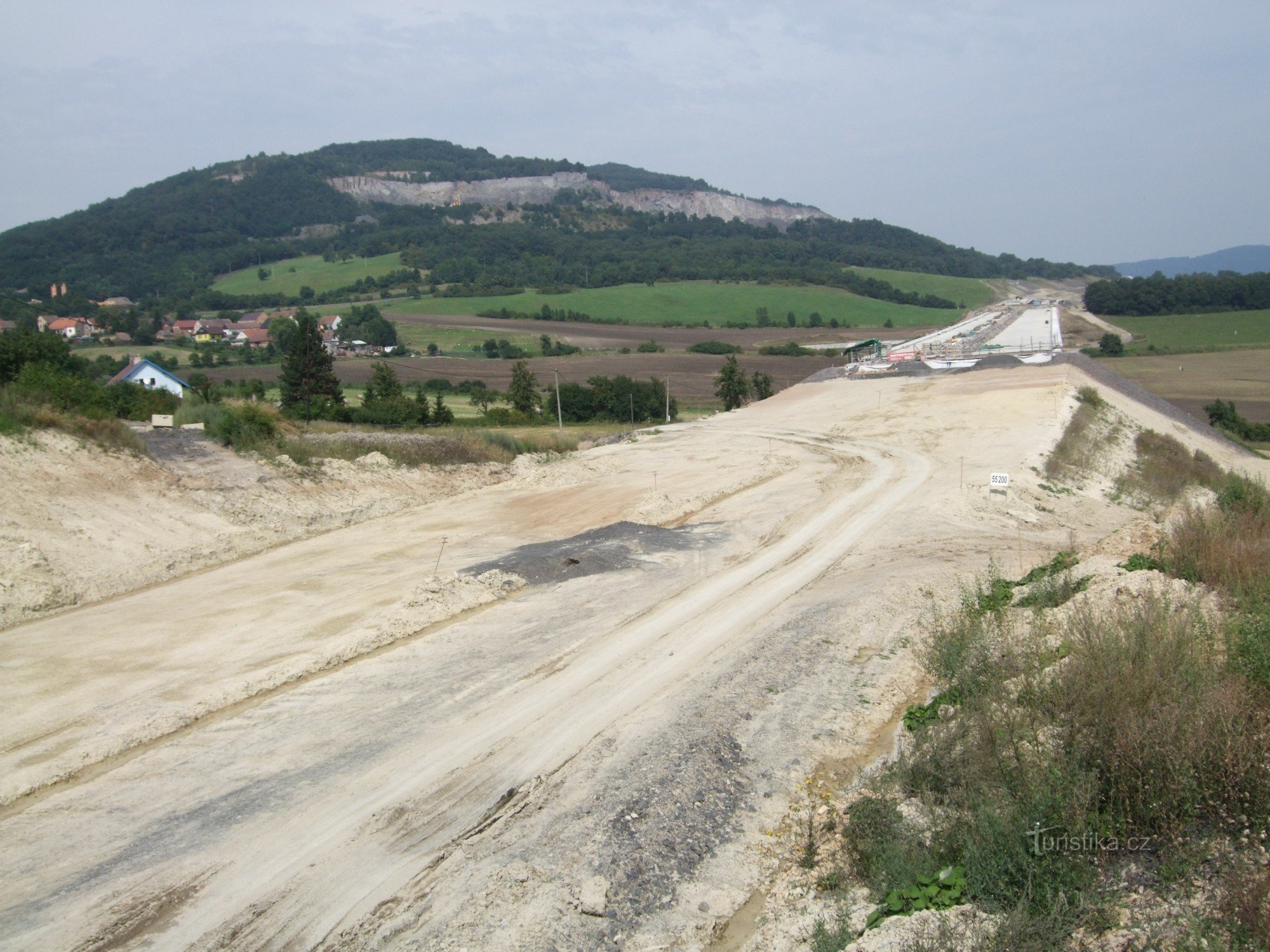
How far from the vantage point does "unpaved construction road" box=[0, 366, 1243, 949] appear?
8.01m

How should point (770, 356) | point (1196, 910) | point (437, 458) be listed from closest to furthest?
point (1196, 910)
point (437, 458)
point (770, 356)

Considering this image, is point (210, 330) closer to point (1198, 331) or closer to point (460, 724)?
point (460, 724)

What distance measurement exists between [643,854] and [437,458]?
995 inches

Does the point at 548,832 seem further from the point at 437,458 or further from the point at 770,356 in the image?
the point at 770,356

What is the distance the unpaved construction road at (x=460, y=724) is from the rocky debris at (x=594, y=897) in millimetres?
24

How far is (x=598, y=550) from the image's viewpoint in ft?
67.4

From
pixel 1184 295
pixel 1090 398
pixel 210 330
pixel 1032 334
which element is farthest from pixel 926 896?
pixel 1184 295

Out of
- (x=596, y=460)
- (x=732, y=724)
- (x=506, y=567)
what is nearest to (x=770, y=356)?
(x=596, y=460)

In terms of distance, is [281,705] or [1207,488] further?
[1207,488]

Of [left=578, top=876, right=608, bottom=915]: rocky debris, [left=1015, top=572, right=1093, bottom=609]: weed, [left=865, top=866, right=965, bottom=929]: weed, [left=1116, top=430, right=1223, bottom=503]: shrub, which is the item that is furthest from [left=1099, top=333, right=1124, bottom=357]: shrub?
[left=578, top=876, right=608, bottom=915]: rocky debris

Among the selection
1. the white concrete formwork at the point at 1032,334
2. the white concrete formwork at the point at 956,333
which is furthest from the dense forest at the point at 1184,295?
the white concrete formwork at the point at 956,333

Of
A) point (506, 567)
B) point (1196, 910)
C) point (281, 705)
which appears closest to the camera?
point (1196, 910)

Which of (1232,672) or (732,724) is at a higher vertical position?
(1232,672)

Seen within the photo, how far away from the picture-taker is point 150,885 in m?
8.38
